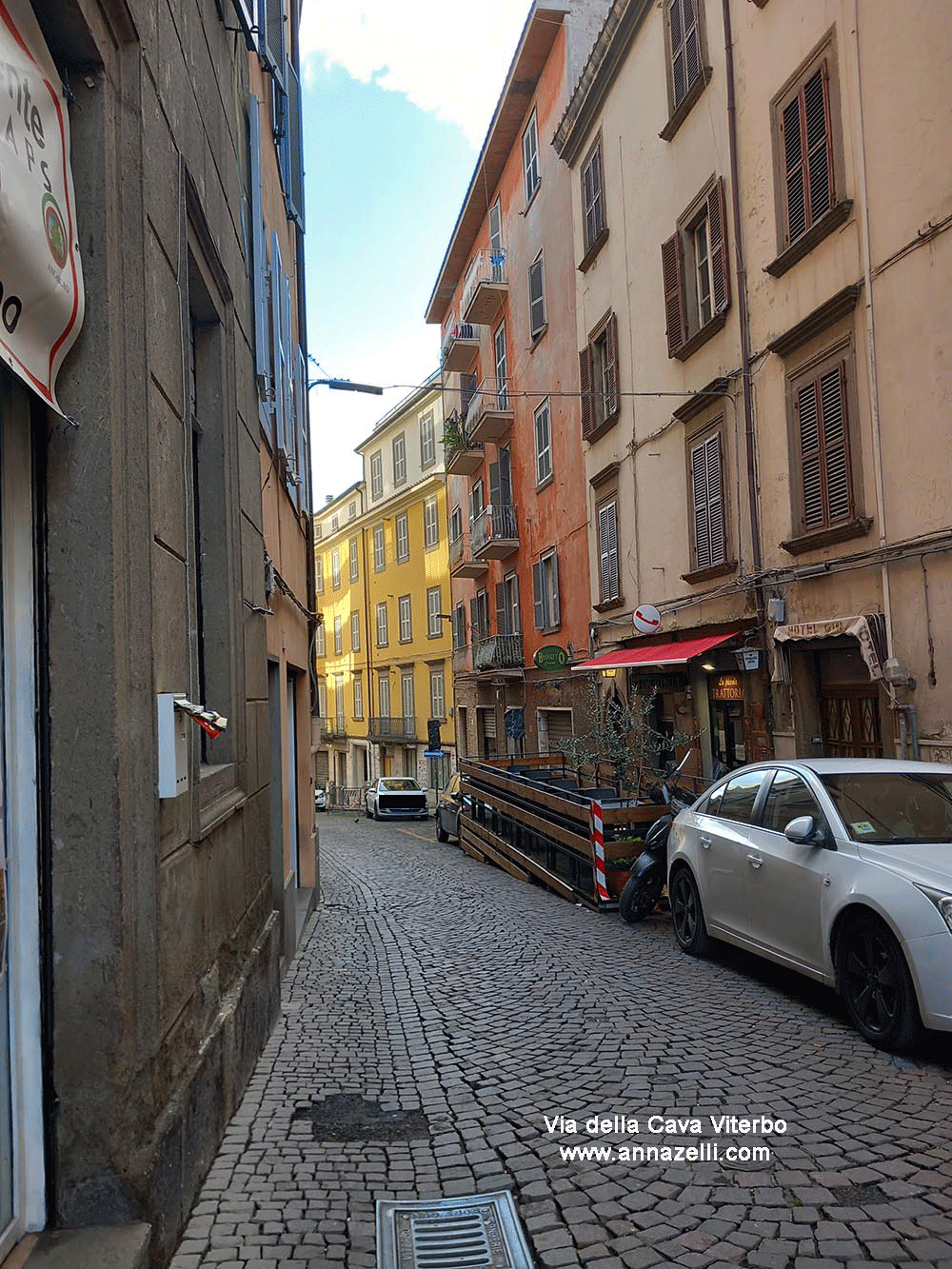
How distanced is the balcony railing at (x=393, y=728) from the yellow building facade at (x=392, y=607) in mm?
61

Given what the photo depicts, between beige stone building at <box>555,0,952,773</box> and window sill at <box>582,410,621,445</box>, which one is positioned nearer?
beige stone building at <box>555,0,952,773</box>

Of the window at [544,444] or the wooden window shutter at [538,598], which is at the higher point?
the window at [544,444]

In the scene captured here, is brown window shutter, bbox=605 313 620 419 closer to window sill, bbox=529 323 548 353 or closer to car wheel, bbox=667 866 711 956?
window sill, bbox=529 323 548 353

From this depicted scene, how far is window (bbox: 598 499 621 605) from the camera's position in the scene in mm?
18906

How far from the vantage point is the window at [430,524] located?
131ft

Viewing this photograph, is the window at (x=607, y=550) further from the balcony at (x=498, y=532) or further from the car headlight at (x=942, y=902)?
the car headlight at (x=942, y=902)

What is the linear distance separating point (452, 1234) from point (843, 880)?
3.09m

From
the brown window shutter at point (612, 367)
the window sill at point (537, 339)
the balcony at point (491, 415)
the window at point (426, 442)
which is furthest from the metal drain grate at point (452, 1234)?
the window at point (426, 442)

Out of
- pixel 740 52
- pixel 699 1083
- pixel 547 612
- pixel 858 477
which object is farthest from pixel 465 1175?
pixel 547 612

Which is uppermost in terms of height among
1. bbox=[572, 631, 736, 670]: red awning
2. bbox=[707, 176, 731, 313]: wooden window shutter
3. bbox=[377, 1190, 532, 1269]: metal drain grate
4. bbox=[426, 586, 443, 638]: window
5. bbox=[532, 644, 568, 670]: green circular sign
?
bbox=[707, 176, 731, 313]: wooden window shutter

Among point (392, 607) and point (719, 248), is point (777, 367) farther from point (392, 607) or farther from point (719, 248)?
point (392, 607)

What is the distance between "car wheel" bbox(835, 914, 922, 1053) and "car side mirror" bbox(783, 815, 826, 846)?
567 millimetres

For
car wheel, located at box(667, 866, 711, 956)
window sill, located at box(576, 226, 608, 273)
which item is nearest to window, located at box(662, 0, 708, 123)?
window sill, located at box(576, 226, 608, 273)

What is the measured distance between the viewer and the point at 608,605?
19.1 m
